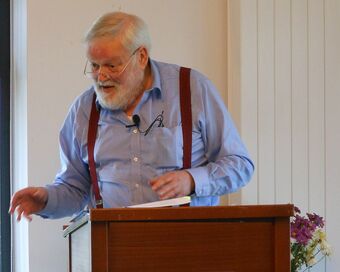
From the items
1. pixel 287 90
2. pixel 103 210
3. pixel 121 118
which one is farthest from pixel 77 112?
pixel 287 90

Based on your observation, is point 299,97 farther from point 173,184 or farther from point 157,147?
point 173,184

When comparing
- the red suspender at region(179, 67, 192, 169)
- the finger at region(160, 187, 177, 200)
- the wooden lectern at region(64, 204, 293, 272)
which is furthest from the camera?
the red suspender at region(179, 67, 192, 169)

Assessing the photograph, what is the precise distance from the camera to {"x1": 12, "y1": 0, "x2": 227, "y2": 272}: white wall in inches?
81.4

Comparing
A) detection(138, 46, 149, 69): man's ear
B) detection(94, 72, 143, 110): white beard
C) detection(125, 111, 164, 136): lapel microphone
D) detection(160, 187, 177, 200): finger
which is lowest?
detection(160, 187, 177, 200): finger

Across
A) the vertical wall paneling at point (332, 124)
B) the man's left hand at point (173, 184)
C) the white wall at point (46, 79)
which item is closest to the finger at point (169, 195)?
the man's left hand at point (173, 184)

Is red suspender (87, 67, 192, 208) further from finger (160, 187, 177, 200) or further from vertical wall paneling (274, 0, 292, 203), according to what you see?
vertical wall paneling (274, 0, 292, 203)

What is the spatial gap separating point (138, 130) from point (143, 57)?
209 millimetres

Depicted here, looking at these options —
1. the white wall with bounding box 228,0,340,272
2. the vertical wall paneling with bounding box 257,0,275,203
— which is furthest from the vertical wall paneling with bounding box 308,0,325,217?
the vertical wall paneling with bounding box 257,0,275,203

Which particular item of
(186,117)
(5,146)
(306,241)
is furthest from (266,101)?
(5,146)

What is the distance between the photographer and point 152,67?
5.38 feet

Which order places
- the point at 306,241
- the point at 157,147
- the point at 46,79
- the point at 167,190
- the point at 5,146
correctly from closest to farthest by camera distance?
the point at 167,190 → the point at 157,147 → the point at 306,241 → the point at 46,79 → the point at 5,146

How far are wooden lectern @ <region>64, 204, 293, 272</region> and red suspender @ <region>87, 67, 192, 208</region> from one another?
61 cm

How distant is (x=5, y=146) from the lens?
7.38 feet

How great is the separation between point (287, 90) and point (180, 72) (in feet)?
2.59
